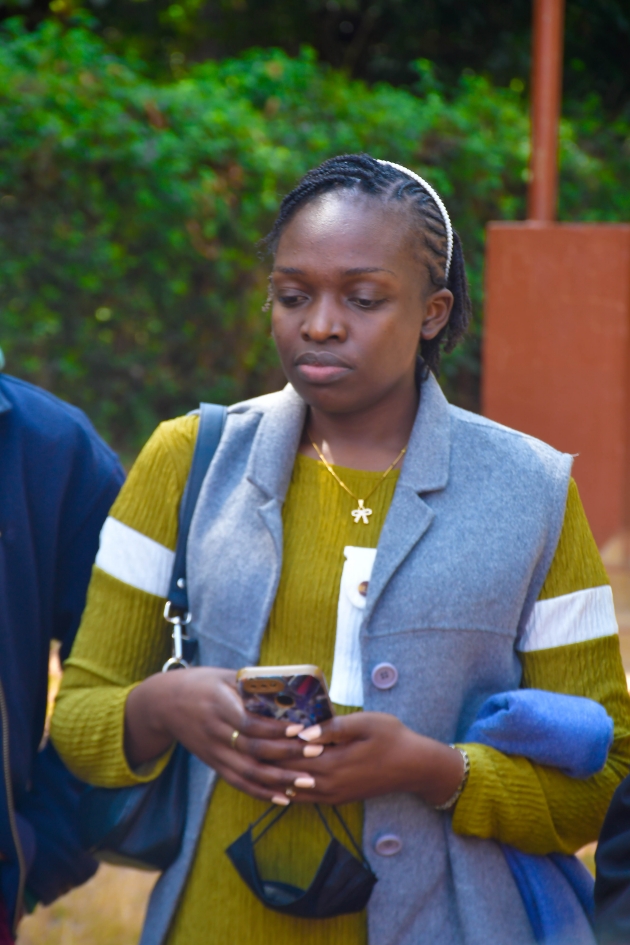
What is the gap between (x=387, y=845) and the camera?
5.89ft

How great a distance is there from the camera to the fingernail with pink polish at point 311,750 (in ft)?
5.44

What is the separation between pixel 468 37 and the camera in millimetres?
12969

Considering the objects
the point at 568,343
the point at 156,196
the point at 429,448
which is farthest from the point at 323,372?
the point at 156,196

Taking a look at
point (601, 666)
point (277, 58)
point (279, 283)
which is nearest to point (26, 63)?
point (277, 58)

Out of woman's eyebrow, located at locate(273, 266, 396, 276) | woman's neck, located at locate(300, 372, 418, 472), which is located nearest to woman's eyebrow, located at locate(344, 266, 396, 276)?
woman's eyebrow, located at locate(273, 266, 396, 276)

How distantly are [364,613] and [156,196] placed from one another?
226 inches

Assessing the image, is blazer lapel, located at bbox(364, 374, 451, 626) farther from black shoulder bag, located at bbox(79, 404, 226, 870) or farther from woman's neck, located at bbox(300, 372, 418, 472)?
black shoulder bag, located at bbox(79, 404, 226, 870)

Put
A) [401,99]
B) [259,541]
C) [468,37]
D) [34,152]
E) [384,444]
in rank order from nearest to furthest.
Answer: [259,541] < [384,444] < [34,152] < [401,99] < [468,37]

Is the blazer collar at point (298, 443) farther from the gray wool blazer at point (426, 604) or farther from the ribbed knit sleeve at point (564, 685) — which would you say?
the ribbed knit sleeve at point (564, 685)

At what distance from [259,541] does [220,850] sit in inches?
20.6

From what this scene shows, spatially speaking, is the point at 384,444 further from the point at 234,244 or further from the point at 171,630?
the point at 234,244

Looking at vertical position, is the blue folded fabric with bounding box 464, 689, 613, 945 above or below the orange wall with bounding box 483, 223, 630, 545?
below

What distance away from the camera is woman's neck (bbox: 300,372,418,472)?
197cm

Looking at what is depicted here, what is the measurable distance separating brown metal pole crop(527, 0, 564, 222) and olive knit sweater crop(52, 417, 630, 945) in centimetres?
447
